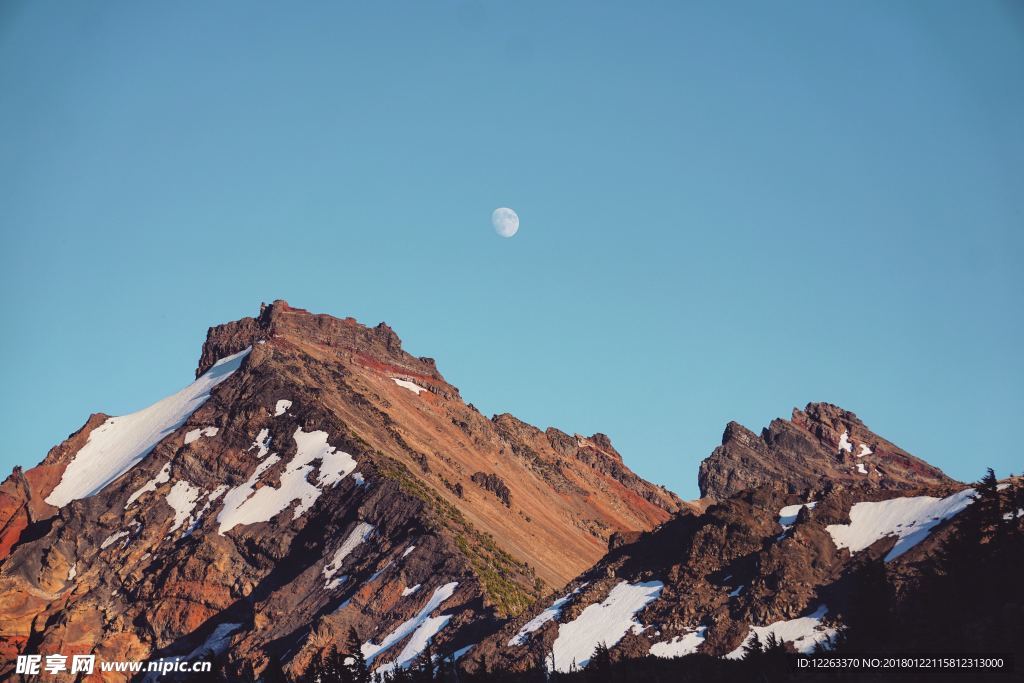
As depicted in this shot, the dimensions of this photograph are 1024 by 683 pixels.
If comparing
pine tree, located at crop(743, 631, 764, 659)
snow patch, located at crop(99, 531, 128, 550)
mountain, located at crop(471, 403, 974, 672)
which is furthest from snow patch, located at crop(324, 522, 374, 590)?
pine tree, located at crop(743, 631, 764, 659)

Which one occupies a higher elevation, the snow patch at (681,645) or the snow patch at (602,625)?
the snow patch at (602,625)

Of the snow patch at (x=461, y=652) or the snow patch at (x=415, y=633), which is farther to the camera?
the snow patch at (x=415, y=633)

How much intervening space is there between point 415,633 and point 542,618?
68.9 feet

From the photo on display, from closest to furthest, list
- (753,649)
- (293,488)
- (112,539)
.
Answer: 1. (753,649)
2. (112,539)
3. (293,488)

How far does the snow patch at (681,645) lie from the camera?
90.8 metres

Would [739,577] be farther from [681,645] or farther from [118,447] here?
[118,447]

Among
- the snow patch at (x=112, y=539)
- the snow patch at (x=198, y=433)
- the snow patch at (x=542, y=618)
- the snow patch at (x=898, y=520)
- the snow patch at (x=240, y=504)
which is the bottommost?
the snow patch at (x=542, y=618)

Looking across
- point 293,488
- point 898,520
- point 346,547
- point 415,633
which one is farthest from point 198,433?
point 898,520

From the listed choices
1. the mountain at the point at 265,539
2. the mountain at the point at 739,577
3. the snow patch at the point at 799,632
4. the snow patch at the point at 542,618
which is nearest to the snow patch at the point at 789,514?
the mountain at the point at 739,577

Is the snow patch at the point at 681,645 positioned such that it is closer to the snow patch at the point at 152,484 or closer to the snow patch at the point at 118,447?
the snow patch at the point at 152,484

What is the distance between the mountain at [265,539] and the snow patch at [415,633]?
245 mm

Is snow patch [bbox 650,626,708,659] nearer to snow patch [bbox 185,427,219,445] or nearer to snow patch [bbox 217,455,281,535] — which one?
snow patch [bbox 217,455,281,535]

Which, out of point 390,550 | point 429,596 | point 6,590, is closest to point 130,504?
point 6,590

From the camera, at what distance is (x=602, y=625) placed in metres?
100
